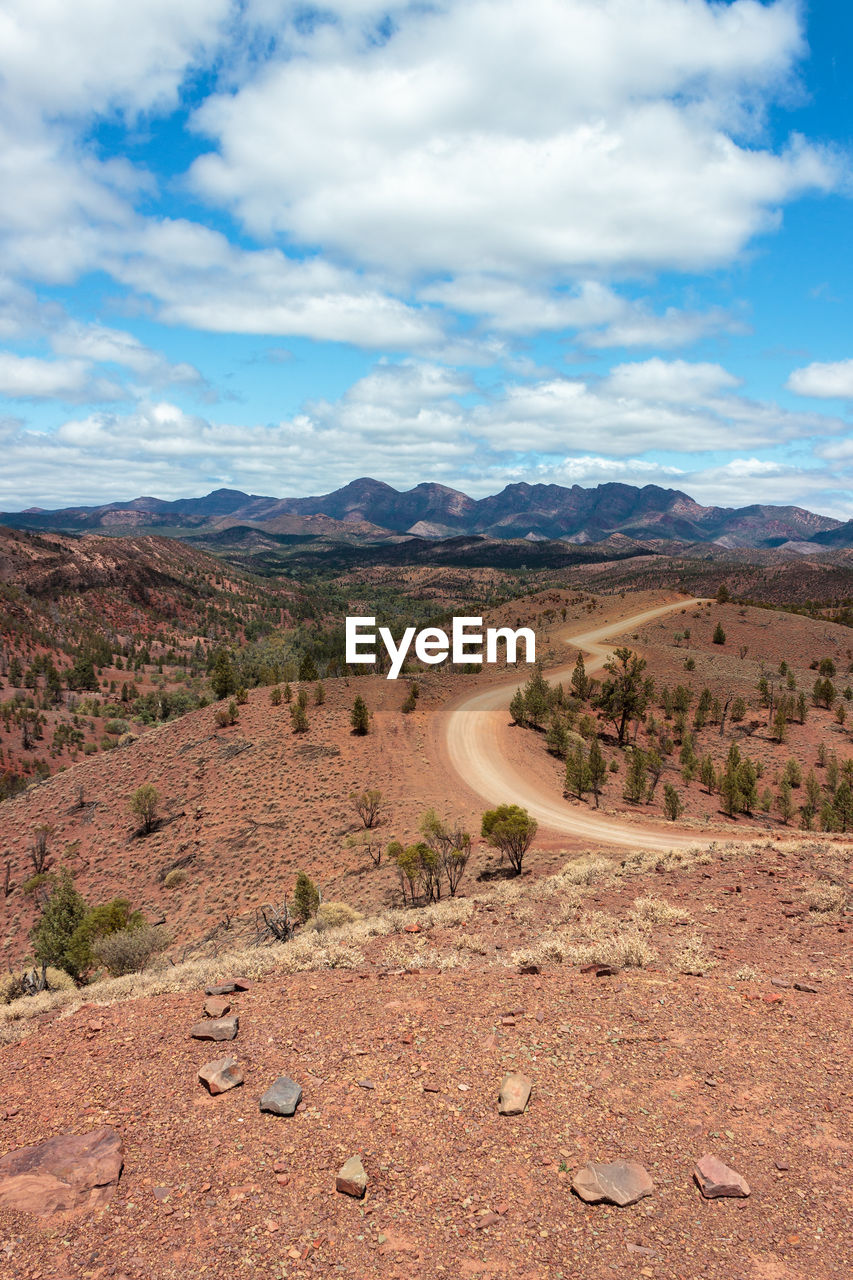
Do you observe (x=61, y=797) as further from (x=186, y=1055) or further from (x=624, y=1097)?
(x=624, y=1097)

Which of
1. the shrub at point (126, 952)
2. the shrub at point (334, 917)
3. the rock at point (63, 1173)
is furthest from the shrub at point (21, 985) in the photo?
the rock at point (63, 1173)

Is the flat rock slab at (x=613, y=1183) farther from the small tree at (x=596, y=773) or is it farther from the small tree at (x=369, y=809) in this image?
the small tree at (x=596, y=773)

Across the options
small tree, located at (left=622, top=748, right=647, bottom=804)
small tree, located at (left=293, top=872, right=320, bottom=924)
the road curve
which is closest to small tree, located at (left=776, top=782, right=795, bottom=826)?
small tree, located at (left=622, top=748, right=647, bottom=804)

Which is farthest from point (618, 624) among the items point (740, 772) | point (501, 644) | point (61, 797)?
point (61, 797)

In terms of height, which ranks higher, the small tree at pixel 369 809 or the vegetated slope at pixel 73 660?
the small tree at pixel 369 809

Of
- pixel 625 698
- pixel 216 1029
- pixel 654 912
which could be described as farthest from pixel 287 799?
pixel 625 698
